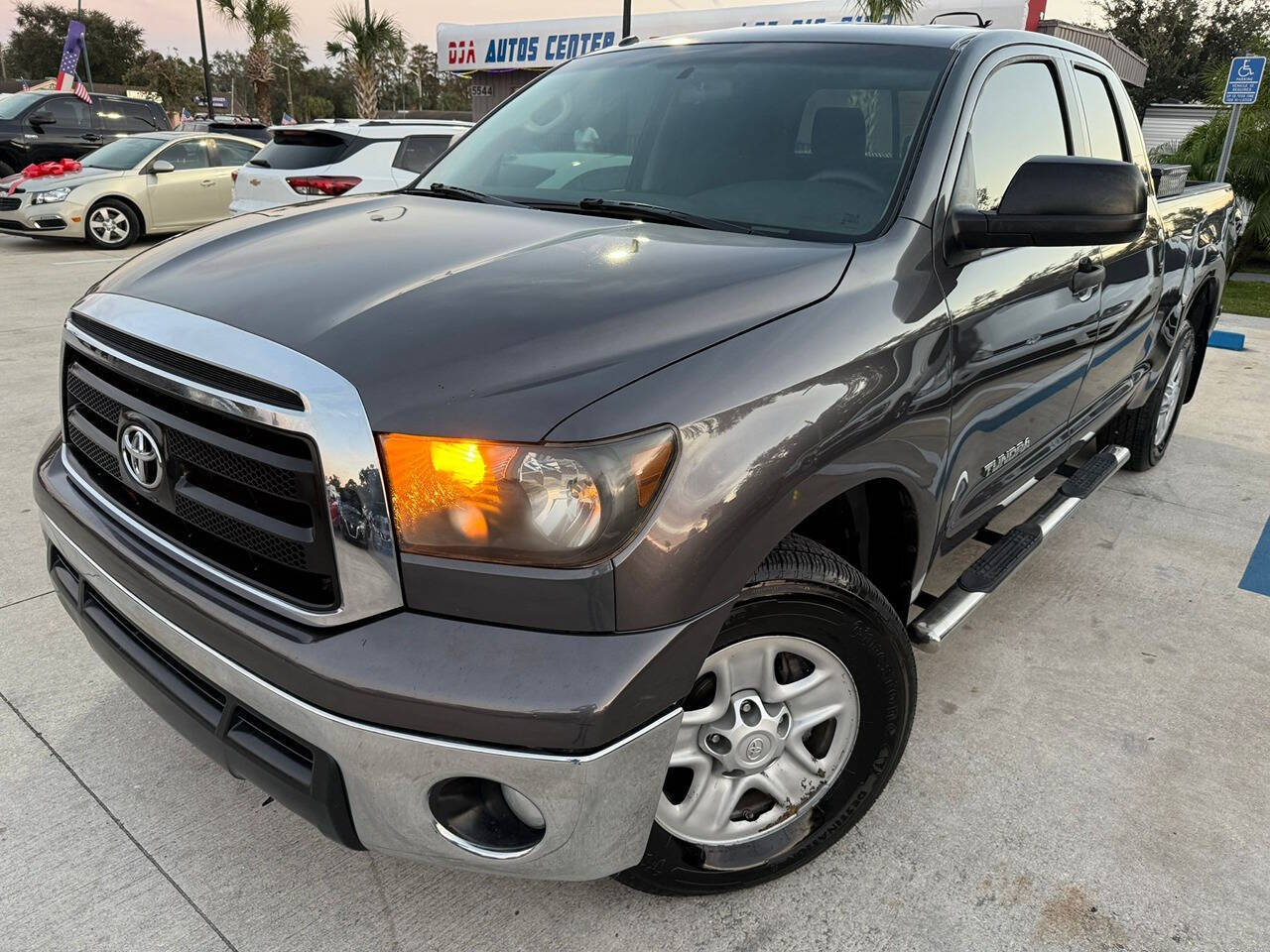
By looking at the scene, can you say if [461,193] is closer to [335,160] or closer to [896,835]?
[896,835]

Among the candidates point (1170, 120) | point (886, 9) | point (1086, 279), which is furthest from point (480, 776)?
point (1170, 120)

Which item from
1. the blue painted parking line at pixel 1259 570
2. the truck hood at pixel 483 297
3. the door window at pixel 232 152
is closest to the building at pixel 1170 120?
the door window at pixel 232 152

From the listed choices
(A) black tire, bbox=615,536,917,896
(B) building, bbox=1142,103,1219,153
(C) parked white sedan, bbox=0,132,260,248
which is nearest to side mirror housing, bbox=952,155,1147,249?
(A) black tire, bbox=615,536,917,896

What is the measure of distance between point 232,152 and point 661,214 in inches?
483

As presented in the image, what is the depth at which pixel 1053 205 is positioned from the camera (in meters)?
2.12

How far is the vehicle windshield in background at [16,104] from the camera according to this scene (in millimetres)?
14164

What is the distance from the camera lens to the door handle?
2.75 metres

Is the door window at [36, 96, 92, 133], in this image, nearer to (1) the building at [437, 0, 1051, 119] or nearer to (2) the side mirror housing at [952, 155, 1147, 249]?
(1) the building at [437, 0, 1051, 119]

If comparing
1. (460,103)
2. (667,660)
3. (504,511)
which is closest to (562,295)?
(504,511)

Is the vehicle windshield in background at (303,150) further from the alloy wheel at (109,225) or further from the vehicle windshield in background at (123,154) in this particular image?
the vehicle windshield in background at (123,154)

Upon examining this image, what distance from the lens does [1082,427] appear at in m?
3.30

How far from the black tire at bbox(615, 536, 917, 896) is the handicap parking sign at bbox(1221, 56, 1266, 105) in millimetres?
10185

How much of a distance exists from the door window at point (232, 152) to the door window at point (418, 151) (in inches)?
204

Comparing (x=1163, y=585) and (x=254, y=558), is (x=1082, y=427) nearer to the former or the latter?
(x=1163, y=585)
